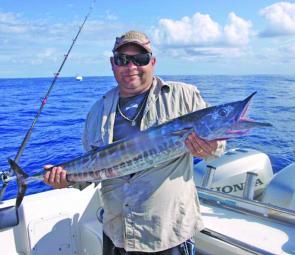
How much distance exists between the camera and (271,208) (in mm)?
2592

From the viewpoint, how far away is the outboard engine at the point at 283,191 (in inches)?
124

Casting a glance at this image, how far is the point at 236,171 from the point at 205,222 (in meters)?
1.23

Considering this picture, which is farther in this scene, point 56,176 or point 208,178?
point 208,178

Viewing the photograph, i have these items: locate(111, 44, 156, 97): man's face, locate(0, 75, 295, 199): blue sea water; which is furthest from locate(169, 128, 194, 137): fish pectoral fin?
locate(0, 75, 295, 199): blue sea water

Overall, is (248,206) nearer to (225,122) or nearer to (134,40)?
(225,122)

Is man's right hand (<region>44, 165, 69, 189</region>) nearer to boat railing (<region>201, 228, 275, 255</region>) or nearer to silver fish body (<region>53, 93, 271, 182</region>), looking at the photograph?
silver fish body (<region>53, 93, 271, 182</region>)

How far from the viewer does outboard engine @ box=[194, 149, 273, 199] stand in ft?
12.5

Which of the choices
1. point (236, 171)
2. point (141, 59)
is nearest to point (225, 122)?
point (141, 59)

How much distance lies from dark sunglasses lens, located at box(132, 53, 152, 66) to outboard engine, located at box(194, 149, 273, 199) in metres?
1.87

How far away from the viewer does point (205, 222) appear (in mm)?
2754

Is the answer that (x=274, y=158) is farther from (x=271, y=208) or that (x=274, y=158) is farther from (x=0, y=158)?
(x=0, y=158)

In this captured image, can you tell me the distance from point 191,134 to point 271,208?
1130 mm

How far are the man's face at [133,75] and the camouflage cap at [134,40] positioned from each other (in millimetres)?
23

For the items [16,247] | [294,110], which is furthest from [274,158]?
[294,110]
